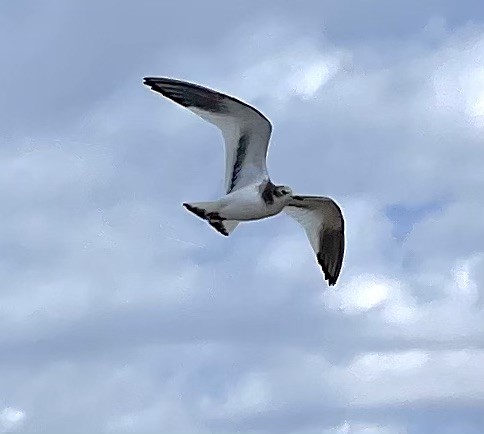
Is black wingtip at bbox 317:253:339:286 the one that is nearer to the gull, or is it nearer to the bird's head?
the gull

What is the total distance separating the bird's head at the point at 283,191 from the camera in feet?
109

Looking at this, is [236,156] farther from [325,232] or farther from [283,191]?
[325,232]

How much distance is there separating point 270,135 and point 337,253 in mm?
4856

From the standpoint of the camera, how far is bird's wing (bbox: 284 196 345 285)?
37.1 meters

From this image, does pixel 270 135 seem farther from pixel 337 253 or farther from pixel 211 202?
pixel 337 253

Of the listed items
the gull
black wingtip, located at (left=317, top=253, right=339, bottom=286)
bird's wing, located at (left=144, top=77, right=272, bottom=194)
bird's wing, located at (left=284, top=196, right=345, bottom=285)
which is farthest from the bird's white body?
black wingtip, located at (left=317, top=253, right=339, bottom=286)

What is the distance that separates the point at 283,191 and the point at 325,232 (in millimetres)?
4378

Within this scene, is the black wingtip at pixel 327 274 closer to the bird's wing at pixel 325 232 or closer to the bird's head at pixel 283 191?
the bird's wing at pixel 325 232

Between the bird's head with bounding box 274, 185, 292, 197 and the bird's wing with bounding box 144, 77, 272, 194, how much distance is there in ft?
2.19

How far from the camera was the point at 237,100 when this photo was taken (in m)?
33.0

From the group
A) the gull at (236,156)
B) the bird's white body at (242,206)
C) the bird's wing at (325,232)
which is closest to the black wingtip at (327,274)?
the bird's wing at (325,232)

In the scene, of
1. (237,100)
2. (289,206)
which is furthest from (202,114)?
(289,206)

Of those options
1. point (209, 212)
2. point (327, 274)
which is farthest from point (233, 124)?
point (327, 274)

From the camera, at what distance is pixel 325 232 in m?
37.4
